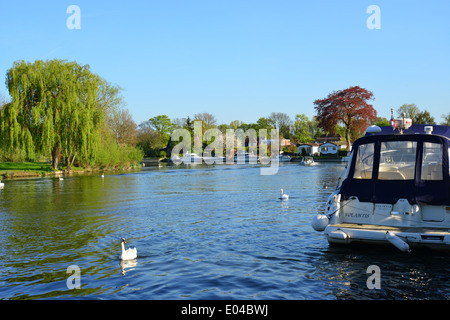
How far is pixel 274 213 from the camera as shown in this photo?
800 inches

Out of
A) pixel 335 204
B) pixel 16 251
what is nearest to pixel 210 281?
pixel 335 204

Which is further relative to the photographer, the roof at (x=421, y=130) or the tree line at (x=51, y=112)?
the tree line at (x=51, y=112)

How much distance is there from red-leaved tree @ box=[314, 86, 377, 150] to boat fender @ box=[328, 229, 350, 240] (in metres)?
97.5

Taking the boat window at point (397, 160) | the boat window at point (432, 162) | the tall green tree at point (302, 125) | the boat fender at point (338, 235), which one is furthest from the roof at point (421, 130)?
the tall green tree at point (302, 125)

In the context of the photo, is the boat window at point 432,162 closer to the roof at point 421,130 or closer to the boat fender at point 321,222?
the roof at point 421,130

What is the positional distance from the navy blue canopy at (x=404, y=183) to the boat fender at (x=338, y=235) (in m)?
1.39

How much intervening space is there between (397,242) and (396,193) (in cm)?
178

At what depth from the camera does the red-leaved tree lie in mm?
105812

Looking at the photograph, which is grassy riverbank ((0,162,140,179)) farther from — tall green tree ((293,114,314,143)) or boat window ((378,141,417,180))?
tall green tree ((293,114,314,143))

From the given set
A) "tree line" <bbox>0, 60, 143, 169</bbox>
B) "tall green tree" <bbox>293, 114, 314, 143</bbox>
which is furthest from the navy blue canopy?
"tall green tree" <bbox>293, 114, 314, 143</bbox>

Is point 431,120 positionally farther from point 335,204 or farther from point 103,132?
point 335,204

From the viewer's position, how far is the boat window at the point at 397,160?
40.4 feet

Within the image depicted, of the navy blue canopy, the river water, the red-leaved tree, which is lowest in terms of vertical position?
the river water

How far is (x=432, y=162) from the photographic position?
1214cm
